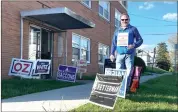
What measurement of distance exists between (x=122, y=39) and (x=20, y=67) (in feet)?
17.5

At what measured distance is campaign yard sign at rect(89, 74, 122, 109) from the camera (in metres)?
5.44

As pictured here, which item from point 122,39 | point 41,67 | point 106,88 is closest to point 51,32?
point 41,67

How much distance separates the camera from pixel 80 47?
1923 centimetres

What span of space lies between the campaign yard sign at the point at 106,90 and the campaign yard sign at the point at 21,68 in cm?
625

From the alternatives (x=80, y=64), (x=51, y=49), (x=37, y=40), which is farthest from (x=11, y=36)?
(x=80, y=64)

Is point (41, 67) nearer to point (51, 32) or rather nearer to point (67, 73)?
point (67, 73)

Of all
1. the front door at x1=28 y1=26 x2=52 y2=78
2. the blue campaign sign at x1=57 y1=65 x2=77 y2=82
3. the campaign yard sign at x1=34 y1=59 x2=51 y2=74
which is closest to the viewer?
the campaign yard sign at x1=34 y1=59 x2=51 y2=74

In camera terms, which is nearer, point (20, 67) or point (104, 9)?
point (20, 67)

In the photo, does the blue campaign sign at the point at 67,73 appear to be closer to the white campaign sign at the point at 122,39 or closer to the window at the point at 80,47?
the window at the point at 80,47

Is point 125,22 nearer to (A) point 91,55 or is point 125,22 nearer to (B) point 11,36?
(B) point 11,36

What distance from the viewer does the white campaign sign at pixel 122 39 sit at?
7285 millimetres

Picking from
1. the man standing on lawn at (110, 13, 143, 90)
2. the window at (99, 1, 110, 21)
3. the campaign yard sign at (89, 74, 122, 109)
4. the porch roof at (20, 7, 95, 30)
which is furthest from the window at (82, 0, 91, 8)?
the campaign yard sign at (89, 74, 122, 109)

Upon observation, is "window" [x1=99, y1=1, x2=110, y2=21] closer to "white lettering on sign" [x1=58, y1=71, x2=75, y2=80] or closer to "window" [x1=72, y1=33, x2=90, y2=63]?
"window" [x1=72, y1=33, x2=90, y2=63]

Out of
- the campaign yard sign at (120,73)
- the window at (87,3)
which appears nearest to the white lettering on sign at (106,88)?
the campaign yard sign at (120,73)
